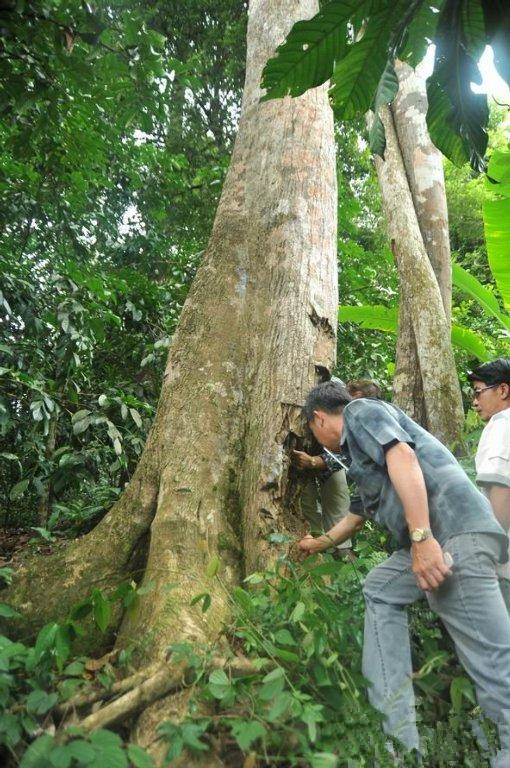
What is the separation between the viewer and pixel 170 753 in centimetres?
156

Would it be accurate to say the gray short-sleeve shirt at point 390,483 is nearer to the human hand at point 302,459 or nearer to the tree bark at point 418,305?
the human hand at point 302,459

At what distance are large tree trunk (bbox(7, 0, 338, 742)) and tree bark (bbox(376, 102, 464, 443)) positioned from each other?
99 centimetres

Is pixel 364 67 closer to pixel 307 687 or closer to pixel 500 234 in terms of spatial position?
pixel 307 687

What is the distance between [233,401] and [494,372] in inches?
53.5

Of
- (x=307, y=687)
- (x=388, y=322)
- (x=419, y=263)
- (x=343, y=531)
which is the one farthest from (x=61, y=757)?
(x=388, y=322)

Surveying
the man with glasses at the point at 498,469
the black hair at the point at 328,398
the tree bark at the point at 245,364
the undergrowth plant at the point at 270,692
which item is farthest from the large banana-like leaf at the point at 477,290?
the undergrowth plant at the point at 270,692

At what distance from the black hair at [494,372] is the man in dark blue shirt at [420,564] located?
725 mm

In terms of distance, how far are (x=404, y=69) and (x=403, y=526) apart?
4.89 meters

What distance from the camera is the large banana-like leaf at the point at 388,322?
18.3ft

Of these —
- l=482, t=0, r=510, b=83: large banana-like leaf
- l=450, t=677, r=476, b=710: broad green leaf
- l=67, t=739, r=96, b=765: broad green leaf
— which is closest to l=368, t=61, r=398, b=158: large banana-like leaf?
l=482, t=0, r=510, b=83: large banana-like leaf

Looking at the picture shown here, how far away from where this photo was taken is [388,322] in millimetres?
6086

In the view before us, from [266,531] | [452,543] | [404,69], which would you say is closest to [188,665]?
[266,531]

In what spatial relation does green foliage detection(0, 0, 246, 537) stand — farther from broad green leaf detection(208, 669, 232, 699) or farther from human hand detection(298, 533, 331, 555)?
broad green leaf detection(208, 669, 232, 699)

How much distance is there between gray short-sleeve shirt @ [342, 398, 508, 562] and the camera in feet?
7.11
